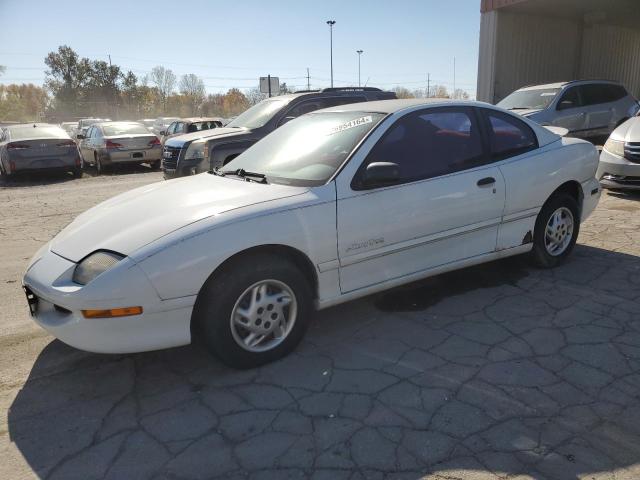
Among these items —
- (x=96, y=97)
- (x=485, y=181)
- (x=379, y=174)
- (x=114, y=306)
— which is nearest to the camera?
(x=114, y=306)

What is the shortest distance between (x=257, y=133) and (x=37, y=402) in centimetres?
593

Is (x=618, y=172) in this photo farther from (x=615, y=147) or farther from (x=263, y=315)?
(x=263, y=315)

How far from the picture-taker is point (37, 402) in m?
2.92

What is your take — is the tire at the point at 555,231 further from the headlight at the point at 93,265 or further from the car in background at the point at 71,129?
the car in background at the point at 71,129

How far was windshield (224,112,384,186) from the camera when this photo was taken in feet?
11.6

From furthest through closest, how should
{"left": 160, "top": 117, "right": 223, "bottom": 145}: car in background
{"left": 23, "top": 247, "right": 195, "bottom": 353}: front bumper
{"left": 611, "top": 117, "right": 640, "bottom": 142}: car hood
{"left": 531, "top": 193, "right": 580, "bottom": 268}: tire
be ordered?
1. {"left": 160, "top": 117, "right": 223, "bottom": 145}: car in background
2. {"left": 611, "top": 117, "right": 640, "bottom": 142}: car hood
3. {"left": 531, "top": 193, "right": 580, "bottom": 268}: tire
4. {"left": 23, "top": 247, "right": 195, "bottom": 353}: front bumper

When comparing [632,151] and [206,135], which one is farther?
[206,135]

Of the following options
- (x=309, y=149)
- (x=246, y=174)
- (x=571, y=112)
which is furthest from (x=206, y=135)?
(x=571, y=112)

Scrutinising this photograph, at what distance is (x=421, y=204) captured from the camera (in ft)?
12.0

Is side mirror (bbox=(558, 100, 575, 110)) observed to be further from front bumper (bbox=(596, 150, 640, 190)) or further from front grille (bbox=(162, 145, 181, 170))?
front grille (bbox=(162, 145, 181, 170))

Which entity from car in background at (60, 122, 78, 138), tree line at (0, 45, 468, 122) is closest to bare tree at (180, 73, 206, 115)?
tree line at (0, 45, 468, 122)

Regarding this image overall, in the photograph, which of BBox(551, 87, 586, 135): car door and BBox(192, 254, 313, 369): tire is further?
BBox(551, 87, 586, 135): car door

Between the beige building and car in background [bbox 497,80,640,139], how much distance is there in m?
4.68

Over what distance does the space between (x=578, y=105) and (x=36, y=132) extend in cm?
1299
